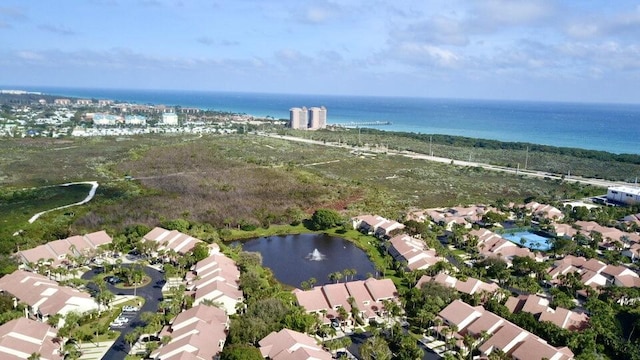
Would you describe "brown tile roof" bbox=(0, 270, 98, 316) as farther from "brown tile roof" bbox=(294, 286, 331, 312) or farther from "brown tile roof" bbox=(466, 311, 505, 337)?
"brown tile roof" bbox=(466, 311, 505, 337)

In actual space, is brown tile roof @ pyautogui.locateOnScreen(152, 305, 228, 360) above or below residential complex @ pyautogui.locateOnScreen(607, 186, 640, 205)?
below

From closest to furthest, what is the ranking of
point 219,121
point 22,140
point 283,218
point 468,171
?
point 283,218
point 468,171
point 22,140
point 219,121

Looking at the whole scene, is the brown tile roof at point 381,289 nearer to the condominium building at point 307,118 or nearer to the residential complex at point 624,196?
the residential complex at point 624,196

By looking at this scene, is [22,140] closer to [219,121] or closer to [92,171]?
[92,171]

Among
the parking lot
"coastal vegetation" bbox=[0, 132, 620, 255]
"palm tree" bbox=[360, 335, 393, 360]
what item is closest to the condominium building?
"coastal vegetation" bbox=[0, 132, 620, 255]

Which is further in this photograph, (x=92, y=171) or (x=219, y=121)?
(x=219, y=121)

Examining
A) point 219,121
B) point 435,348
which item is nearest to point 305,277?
point 435,348
